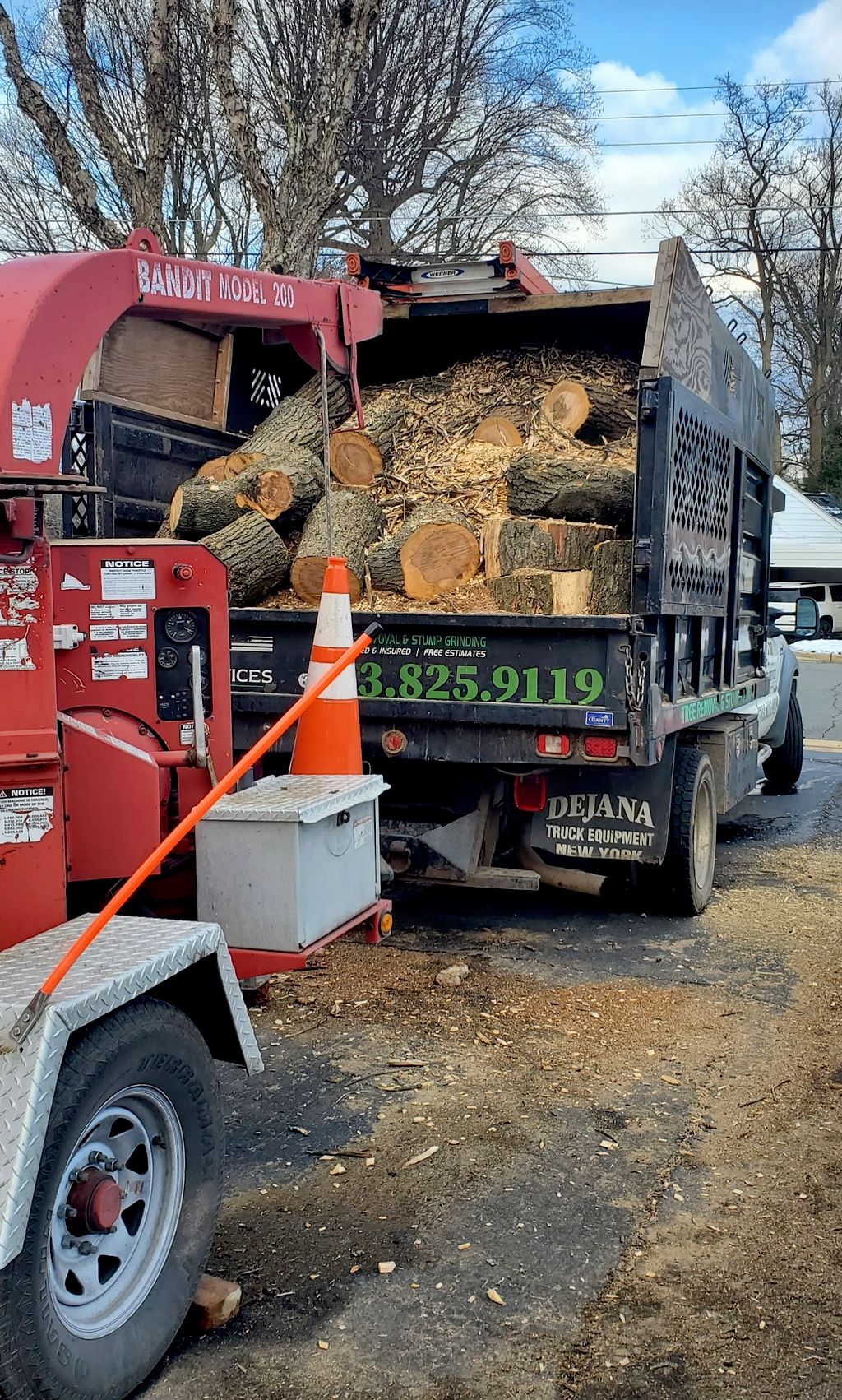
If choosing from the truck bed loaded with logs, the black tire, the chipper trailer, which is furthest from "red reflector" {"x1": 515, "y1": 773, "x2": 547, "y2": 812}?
the black tire

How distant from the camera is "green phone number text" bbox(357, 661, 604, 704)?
529 cm

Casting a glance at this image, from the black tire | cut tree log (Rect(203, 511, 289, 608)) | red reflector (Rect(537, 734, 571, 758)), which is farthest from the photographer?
the black tire

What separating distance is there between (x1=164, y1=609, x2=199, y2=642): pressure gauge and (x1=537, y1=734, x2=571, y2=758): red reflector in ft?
6.93

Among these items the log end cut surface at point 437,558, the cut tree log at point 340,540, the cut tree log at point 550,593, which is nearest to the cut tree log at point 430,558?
the log end cut surface at point 437,558

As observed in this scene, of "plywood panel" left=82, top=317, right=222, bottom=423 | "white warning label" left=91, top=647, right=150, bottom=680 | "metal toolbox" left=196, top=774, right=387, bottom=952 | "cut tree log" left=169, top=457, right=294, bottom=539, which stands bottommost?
"metal toolbox" left=196, top=774, right=387, bottom=952

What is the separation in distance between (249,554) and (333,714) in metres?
1.49

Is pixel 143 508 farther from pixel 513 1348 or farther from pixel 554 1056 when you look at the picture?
pixel 513 1348

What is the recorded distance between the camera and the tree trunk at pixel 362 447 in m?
6.59

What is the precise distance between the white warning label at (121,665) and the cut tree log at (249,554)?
81.5 inches

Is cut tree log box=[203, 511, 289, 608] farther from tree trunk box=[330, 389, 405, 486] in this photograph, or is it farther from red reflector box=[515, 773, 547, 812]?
red reflector box=[515, 773, 547, 812]

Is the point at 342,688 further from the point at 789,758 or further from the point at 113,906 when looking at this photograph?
the point at 789,758

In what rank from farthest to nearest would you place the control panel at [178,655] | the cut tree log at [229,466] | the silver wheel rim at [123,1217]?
the cut tree log at [229,466]
the control panel at [178,655]
the silver wheel rim at [123,1217]

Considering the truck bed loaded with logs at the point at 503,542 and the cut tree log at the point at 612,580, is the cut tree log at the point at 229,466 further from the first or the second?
the cut tree log at the point at 612,580

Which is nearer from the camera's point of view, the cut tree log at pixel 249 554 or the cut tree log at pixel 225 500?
the cut tree log at pixel 249 554
